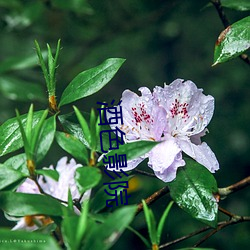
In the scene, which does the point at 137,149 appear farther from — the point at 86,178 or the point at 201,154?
the point at 201,154

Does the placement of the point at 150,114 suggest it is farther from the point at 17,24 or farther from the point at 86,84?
the point at 17,24

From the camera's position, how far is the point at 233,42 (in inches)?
47.1

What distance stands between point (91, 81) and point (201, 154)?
23 centimetres

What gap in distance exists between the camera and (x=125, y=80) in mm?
3590

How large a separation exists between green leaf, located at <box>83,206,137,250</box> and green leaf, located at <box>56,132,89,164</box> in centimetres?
20

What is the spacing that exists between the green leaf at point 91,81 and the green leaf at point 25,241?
42cm

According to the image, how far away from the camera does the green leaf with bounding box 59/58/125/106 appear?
1182 millimetres

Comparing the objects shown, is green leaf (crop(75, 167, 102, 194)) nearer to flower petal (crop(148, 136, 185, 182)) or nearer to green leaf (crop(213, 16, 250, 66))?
flower petal (crop(148, 136, 185, 182))

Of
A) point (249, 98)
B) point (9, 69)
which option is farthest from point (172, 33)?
point (9, 69)

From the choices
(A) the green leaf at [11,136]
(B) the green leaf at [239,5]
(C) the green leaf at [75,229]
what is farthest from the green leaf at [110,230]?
(B) the green leaf at [239,5]

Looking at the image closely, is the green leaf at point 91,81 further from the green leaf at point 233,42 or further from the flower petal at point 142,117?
the green leaf at point 233,42

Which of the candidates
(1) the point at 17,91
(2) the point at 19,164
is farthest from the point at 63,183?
(1) the point at 17,91

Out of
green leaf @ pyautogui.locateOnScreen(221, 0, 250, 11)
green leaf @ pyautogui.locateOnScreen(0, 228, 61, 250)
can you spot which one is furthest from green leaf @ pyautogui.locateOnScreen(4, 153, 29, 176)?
green leaf @ pyautogui.locateOnScreen(221, 0, 250, 11)

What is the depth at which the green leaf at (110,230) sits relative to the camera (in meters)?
0.80
